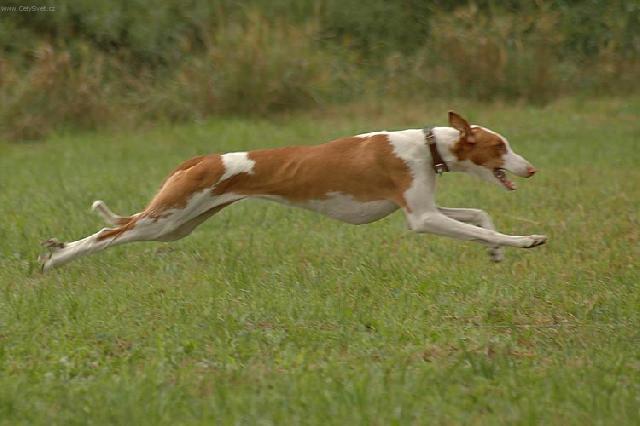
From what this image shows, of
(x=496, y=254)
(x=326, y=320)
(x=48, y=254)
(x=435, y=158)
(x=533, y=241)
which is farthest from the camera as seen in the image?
(x=48, y=254)

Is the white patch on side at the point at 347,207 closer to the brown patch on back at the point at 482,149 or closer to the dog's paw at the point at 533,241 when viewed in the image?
the brown patch on back at the point at 482,149

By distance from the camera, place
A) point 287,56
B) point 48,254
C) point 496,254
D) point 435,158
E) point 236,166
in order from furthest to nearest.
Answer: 1. point 287,56
2. point 48,254
3. point 496,254
4. point 236,166
5. point 435,158

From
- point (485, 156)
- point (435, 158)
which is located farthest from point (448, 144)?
point (485, 156)

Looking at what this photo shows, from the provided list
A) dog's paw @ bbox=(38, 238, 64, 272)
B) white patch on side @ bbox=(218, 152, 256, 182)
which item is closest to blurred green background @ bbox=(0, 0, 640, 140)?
dog's paw @ bbox=(38, 238, 64, 272)

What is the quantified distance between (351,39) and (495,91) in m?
3.48

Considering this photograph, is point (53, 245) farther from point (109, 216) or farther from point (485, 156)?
point (485, 156)

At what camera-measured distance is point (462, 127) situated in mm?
7070

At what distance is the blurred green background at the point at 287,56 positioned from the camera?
57.8ft

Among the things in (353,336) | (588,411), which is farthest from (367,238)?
(588,411)

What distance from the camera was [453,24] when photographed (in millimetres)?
19625

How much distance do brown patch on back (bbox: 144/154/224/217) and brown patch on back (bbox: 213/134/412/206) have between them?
0.09m

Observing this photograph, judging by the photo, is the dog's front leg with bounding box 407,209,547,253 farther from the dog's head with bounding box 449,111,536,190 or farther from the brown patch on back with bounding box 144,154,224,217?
the brown patch on back with bounding box 144,154,224,217

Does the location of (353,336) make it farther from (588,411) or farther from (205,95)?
(205,95)

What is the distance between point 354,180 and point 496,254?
1.05 m
